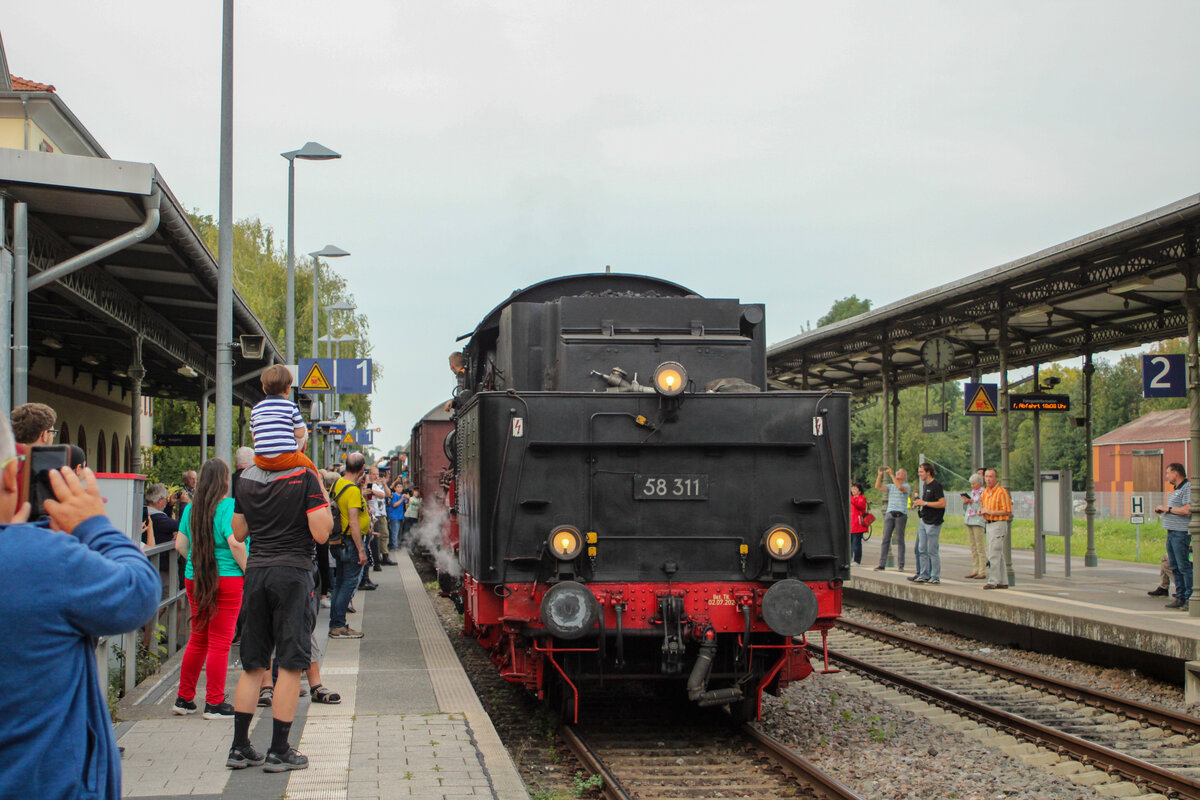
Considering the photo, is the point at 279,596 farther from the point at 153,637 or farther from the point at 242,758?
the point at 153,637

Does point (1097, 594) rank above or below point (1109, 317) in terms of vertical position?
below

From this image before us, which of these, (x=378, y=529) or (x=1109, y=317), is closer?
(x=1109, y=317)

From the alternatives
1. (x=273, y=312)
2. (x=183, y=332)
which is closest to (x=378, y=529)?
(x=183, y=332)

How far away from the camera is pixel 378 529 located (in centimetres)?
2127

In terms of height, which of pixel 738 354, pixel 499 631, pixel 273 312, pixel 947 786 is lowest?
pixel 947 786

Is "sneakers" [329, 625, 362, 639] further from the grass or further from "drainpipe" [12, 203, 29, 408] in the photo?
the grass

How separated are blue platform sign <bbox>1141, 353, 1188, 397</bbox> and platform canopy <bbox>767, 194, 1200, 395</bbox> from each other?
0.95m

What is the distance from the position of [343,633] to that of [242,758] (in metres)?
5.60

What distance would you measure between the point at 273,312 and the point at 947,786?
37.6 metres

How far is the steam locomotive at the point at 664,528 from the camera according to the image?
747 cm

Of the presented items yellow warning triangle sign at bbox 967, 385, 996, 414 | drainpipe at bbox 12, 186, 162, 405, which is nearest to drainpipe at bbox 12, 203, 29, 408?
drainpipe at bbox 12, 186, 162, 405

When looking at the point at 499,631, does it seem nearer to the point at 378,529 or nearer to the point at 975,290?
the point at 975,290

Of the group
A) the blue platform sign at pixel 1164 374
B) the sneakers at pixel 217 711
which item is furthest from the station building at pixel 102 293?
the blue platform sign at pixel 1164 374

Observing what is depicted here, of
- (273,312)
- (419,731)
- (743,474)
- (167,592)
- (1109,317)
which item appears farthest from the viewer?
(273,312)
